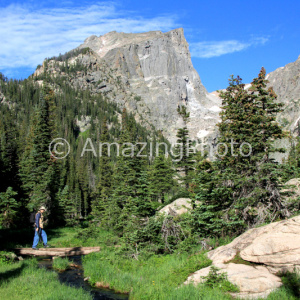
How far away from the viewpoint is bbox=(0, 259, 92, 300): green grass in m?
Answer: 8.99

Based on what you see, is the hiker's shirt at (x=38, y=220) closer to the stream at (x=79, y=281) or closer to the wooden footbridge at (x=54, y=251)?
the wooden footbridge at (x=54, y=251)

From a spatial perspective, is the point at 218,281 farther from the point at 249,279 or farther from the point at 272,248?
the point at 272,248

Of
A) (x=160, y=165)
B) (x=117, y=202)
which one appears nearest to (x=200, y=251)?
(x=117, y=202)

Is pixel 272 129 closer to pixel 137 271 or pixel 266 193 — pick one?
pixel 266 193

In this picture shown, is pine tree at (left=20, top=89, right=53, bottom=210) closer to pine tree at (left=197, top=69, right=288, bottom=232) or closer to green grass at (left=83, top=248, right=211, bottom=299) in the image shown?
green grass at (left=83, top=248, right=211, bottom=299)

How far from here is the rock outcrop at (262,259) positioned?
8.82m

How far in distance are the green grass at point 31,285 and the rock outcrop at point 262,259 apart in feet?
13.9

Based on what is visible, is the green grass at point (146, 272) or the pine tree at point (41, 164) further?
the pine tree at point (41, 164)

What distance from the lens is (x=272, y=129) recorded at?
16266 millimetres

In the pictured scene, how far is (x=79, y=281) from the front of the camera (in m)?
12.5

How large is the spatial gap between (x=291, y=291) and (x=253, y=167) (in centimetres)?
830

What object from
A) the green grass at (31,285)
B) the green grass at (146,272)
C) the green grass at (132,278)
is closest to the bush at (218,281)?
the green grass at (132,278)

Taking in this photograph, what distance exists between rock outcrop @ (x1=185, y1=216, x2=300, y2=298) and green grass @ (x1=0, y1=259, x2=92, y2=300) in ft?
13.9

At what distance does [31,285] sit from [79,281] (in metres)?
2.84
